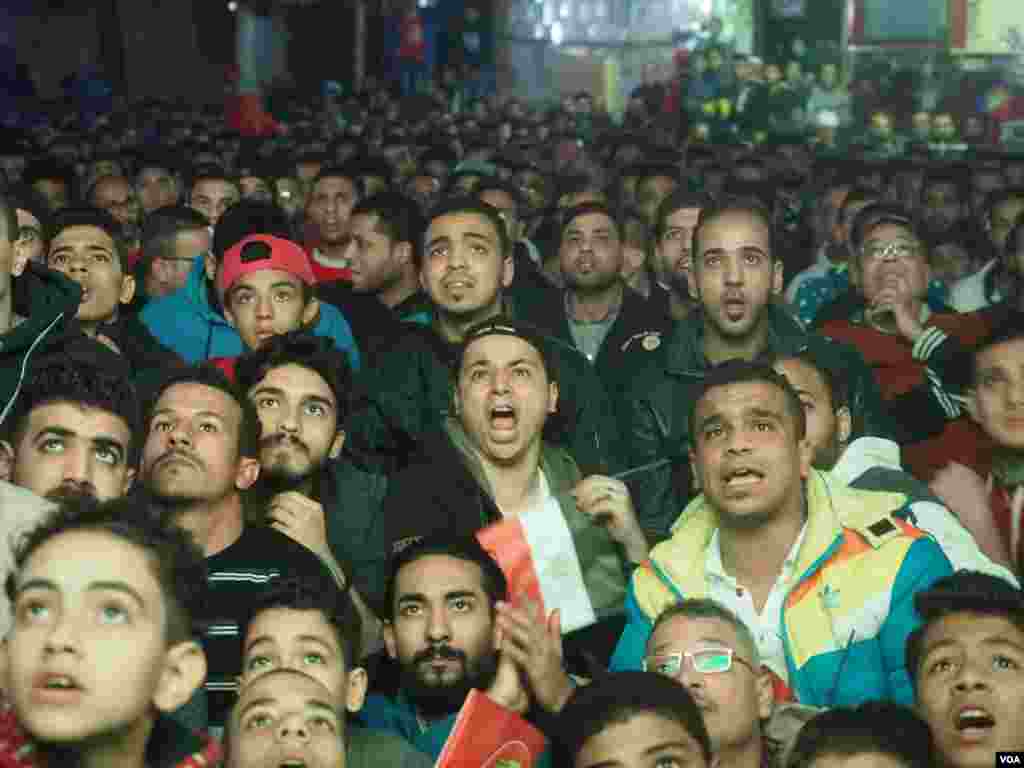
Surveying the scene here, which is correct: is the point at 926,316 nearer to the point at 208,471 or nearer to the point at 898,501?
the point at 898,501

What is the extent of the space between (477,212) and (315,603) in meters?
3.04

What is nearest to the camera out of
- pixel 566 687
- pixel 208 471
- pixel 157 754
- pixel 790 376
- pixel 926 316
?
pixel 157 754

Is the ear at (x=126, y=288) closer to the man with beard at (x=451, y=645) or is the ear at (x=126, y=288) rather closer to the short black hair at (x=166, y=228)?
the short black hair at (x=166, y=228)

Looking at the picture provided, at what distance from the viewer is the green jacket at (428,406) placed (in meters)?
6.65

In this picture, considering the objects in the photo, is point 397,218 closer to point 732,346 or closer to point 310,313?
point 310,313

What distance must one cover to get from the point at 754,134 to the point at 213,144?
664 cm

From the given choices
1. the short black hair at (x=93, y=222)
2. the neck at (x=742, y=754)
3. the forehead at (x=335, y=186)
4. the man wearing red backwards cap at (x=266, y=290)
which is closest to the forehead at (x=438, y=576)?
the neck at (x=742, y=754)

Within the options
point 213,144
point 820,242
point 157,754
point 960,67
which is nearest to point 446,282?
point 157,754

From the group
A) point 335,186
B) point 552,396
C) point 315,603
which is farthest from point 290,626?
point 335,186

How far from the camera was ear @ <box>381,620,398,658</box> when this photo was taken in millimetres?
5207

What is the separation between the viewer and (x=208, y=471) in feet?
17.8

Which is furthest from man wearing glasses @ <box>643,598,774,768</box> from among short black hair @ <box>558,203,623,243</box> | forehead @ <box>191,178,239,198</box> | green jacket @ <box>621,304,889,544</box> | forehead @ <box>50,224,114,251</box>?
forehead @ <box>191,178,239,198</box>

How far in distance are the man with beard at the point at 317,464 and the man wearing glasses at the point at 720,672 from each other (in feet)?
4.21

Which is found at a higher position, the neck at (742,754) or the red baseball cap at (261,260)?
the red baseball cap at (261,260)
